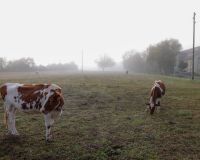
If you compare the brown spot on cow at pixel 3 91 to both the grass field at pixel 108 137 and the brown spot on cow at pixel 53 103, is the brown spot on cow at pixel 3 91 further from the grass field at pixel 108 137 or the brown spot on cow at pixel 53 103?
the brown spot on cow at pixel 53 103

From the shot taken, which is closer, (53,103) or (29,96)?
(53,103)

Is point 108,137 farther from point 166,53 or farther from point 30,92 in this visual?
point 166,53

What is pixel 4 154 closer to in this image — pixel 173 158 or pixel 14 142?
pixel 14 142

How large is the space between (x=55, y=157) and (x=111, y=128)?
364 cm

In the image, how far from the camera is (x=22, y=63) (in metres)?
116

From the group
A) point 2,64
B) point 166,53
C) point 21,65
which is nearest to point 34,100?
point 166,53

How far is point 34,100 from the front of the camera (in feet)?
31.3

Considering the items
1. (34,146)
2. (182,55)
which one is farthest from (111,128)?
(182,55)

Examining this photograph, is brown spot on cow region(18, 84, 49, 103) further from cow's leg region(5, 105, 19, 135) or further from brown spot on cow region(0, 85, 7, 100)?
cow's leg region(5, 105, 19, 135)

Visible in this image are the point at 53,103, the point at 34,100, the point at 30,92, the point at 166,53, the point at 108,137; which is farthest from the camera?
the point at 166,53

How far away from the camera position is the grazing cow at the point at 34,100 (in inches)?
371

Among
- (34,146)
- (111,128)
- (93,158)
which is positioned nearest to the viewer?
(93,158)

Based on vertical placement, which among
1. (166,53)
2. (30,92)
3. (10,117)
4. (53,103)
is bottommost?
(10,117)

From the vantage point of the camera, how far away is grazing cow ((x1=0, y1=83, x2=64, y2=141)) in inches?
371
